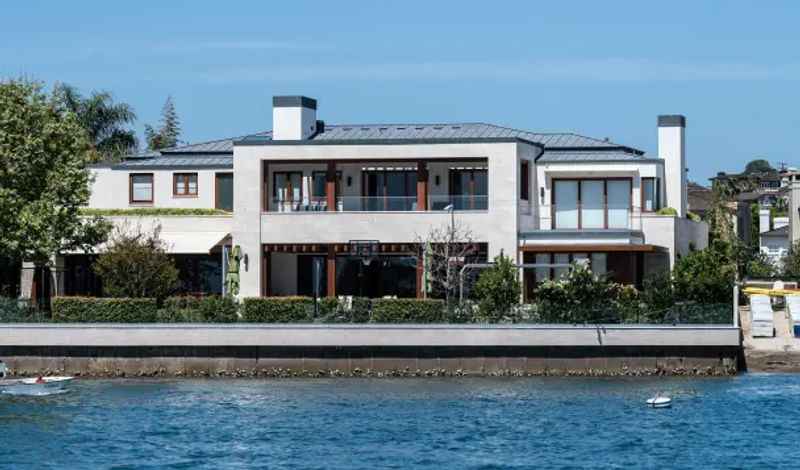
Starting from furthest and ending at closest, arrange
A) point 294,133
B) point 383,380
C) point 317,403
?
point 294,133 < point 383,380 < point 317,403

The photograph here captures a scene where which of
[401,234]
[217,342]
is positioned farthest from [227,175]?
[217,342]

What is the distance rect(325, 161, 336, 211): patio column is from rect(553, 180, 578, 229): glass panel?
33.9 ft

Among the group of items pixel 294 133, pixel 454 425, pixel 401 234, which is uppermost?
pixel 294 133

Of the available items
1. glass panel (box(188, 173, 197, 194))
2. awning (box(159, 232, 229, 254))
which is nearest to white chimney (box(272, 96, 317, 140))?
glass panel (box(188, 173, 197, 194))

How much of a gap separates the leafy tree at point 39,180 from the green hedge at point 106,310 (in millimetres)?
4759

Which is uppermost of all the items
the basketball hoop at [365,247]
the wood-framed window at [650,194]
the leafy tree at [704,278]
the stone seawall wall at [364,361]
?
the wood-framed window at [650,194]

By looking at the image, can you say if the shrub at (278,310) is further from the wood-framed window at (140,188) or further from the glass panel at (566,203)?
the wood-framed window at (140,188)

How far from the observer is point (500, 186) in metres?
72.8

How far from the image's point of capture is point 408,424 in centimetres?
5072

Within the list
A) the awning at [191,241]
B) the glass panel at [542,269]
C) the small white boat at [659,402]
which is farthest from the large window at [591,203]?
the small white boat at [659,402]

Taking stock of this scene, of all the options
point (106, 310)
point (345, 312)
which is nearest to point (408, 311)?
point (345, 312)

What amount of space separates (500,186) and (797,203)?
44724mm

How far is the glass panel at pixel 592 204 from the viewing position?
3014 inches

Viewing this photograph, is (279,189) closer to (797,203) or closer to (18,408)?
(18,408)
